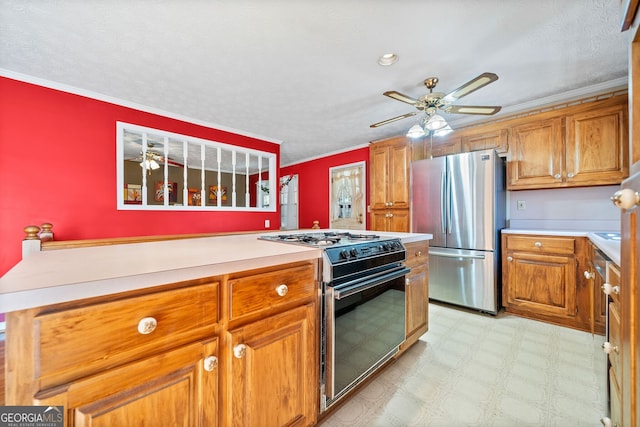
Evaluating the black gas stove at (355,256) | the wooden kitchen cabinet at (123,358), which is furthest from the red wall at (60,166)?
the wooden kitchen cabinet at (123,358)

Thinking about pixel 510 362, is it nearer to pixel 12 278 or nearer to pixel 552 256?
pixel 552 256

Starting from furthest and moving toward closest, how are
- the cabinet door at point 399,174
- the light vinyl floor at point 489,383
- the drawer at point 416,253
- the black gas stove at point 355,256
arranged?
the cabinet door at point 399,174
the drawer at point 416,253
the light vinyl floor at point 489,383
the black gas stove at point 355,256

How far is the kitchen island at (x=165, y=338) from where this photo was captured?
0.56 m

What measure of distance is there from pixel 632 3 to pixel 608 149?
2.48 m

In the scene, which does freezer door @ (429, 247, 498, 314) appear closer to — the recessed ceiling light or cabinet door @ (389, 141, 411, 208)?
cabinet door @ (389, 141, 411, 208)

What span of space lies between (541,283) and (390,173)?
2.12m

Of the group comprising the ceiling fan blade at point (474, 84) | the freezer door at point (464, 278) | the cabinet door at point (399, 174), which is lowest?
the freezer door at point (464, 278)

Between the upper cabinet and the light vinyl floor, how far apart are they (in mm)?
1485

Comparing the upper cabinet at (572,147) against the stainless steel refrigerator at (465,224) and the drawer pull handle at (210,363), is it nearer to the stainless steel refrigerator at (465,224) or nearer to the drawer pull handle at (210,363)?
the stainless steel refrigerator at (465,224)

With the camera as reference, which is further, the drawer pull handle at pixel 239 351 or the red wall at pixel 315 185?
the red wall at pixel 315 185

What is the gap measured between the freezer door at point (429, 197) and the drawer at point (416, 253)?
1.10 metres

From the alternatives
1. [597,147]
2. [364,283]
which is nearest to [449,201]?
[597,147]

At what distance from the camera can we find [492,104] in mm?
2762

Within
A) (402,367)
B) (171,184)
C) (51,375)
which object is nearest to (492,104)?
(402,367)
